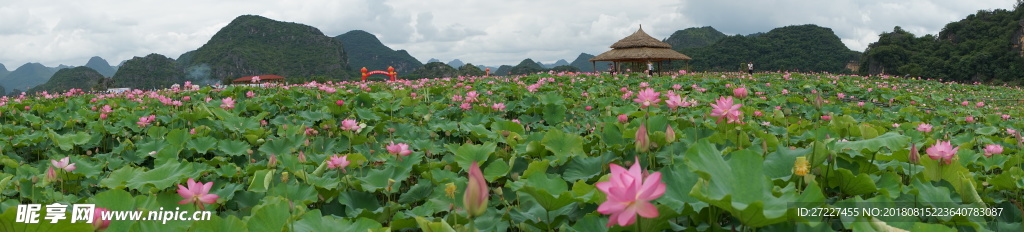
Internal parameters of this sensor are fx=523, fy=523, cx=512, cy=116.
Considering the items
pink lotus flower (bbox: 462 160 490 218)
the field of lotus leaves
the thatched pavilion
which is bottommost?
the field of lotus leaves

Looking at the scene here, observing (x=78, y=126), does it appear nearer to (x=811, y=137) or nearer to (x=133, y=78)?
(x=811, y=137)

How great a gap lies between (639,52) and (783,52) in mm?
32575

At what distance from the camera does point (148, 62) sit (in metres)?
79.2

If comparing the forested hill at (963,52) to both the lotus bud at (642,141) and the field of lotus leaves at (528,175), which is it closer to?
the field of lotus leaves at (528,175)

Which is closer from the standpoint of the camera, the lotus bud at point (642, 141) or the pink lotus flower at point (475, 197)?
the pink lotus flower at point (475, 197)

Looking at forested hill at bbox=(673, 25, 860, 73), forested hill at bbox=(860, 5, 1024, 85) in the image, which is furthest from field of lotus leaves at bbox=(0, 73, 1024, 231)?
forested hill at bbox=(673, 25, 860, 73)

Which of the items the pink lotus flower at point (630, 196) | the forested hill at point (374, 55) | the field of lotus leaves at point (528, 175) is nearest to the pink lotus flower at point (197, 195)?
the field of lotus leaves at point (528, 175)

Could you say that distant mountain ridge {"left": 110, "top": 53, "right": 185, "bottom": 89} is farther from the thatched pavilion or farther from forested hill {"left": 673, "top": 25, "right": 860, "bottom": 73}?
the thatched pavilion

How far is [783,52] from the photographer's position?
47.8 metres

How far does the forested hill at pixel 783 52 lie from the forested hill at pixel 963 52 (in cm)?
335

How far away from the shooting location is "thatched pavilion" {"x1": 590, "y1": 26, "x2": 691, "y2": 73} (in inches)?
849

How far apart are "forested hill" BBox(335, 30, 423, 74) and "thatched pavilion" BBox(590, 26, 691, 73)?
322 feet

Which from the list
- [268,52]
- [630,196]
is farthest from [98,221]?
[268,52]

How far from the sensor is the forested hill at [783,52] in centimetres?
4397
